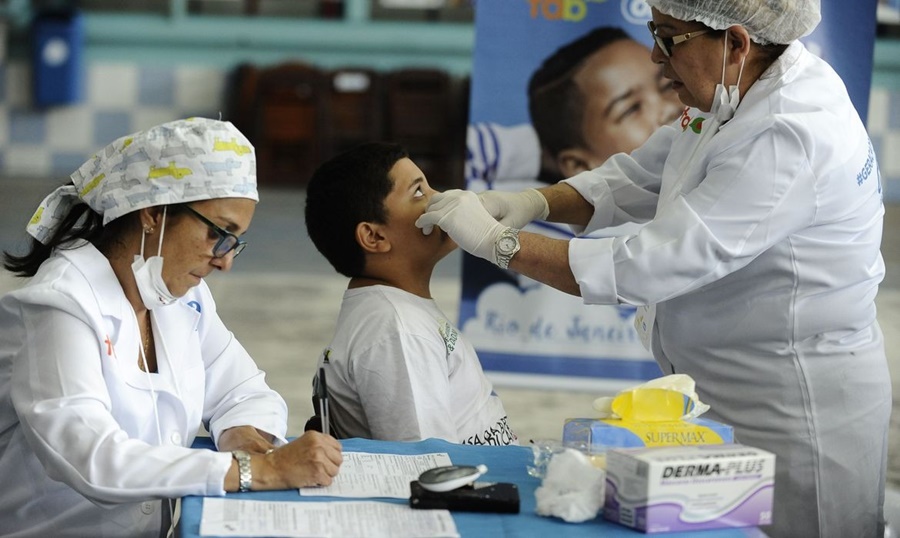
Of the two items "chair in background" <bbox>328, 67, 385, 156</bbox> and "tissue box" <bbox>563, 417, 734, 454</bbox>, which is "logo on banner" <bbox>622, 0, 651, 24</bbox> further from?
"chair in background" <bbox>328, 67, 385, 156</bbox>

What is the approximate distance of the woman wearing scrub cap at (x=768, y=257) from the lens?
1.96 meters

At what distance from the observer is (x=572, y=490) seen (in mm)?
1632

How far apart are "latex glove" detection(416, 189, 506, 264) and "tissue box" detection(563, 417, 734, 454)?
54cm

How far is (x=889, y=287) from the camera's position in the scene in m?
6.79

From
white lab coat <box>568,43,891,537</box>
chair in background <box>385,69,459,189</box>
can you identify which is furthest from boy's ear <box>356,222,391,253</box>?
chair in background <box>385,69,459,189</box>

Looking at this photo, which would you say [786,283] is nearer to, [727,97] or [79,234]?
[727,97]

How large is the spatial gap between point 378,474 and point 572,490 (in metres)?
0.34

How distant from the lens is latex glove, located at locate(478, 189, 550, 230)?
251 centimetres

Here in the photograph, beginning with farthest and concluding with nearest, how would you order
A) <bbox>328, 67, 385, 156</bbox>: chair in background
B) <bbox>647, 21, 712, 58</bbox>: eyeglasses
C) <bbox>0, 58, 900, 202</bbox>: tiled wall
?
<bbox>328, 67, 385, 156</bbox>: chair in background → <bbox>0, 58, 900, 202</bbox>: tiled wall → <bbox>647, 21, 712, 58</bbox>: eyeglasses

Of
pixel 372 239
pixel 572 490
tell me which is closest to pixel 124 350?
pixel 372 239

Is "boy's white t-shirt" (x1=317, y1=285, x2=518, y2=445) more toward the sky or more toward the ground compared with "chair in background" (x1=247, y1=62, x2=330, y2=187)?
more toward the sky

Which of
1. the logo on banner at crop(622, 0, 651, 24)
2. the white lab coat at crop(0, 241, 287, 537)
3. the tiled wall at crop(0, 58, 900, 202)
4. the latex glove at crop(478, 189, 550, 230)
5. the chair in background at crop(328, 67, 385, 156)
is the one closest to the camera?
the white lab coat at crop(0, 241, 287, 537)

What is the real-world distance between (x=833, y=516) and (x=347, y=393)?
0.97m

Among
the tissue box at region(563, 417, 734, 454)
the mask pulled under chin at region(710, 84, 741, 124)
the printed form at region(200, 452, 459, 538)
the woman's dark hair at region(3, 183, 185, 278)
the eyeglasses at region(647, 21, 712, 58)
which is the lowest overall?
the printed form at region(200, 452, 459, 538)
